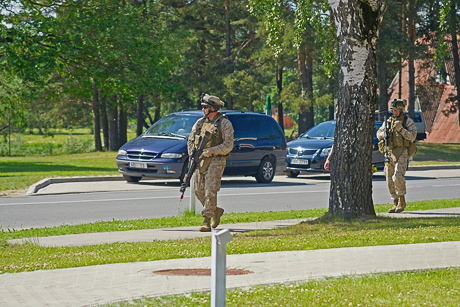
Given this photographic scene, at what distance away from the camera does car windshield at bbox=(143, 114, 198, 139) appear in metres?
18.3

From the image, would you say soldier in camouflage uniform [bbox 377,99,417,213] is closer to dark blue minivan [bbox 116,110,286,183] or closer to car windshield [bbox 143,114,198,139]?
dark blue minivan [bbox 116,110,286,183]

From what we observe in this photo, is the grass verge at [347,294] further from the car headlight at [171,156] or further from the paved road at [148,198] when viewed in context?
the car headlight at [171,156]

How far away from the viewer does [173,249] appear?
8172mm

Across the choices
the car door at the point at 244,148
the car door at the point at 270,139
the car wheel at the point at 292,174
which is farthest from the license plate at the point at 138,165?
the car wheel at the point at 292,174

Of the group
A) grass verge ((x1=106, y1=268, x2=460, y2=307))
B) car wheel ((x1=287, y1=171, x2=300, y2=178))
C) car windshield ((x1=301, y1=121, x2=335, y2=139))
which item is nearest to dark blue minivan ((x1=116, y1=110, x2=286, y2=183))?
car wheel ((x1=287, y1=171, x2=300, y2=178))

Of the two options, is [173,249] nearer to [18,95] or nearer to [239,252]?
[239,252]

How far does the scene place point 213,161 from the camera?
9.98 m

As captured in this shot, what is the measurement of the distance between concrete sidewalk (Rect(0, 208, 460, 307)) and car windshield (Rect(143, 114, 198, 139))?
10.7 metres

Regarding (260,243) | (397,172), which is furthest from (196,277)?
(397,172)

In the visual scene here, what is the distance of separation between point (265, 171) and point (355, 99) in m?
9.32

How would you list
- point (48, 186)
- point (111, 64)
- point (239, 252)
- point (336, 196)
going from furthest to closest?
point (111, 64)
point (48, 186)
point (336, 196)
point (239, 252)

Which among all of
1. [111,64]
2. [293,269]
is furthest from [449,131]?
[293,269]

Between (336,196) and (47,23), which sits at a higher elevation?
(47,23)

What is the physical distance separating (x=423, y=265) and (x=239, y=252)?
195 centimetres
